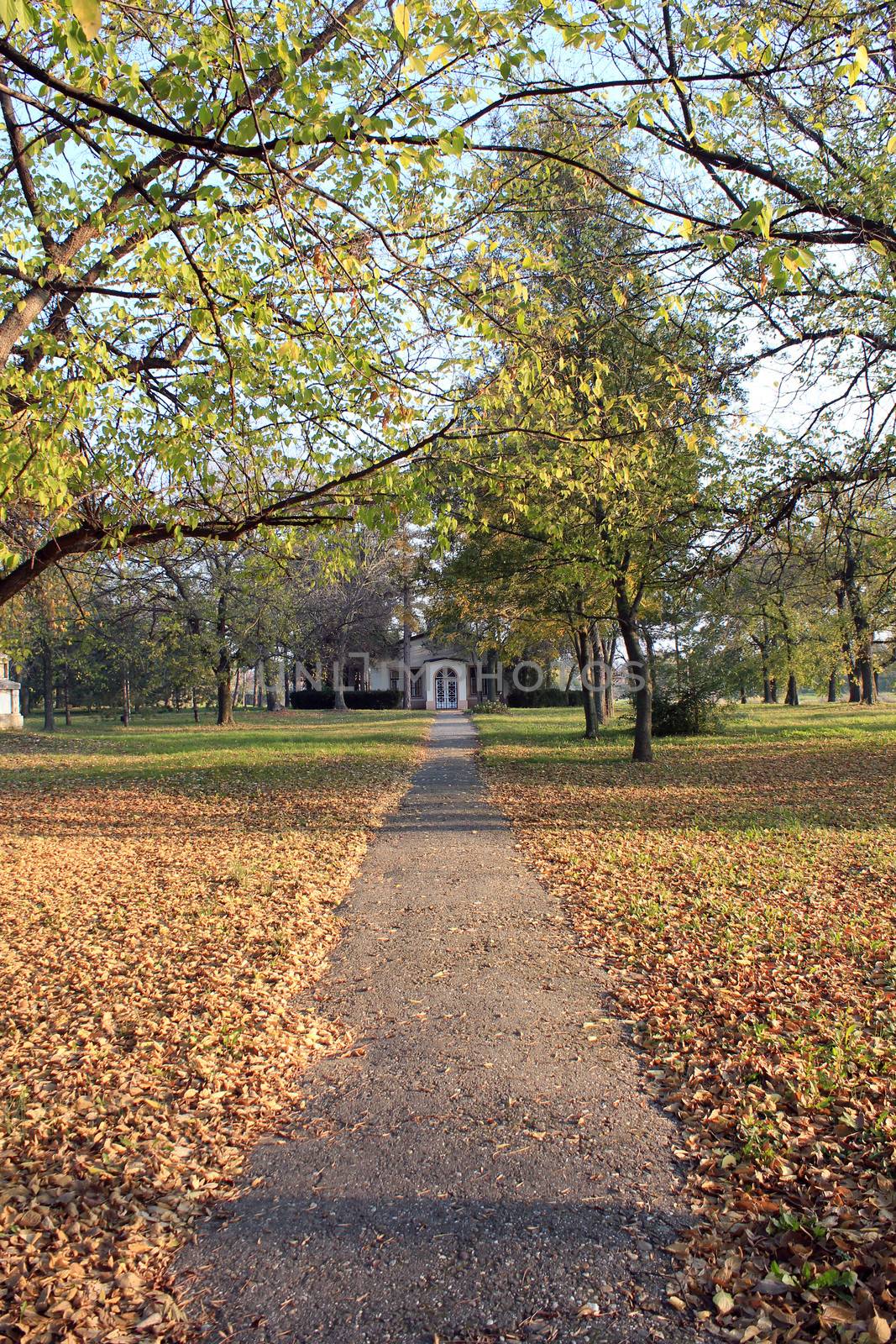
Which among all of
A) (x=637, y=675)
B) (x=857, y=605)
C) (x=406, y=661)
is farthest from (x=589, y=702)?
(x=406, y=661)

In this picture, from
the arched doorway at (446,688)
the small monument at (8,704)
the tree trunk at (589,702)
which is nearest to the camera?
the tree trunk at (589,702)

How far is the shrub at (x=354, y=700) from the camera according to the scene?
56.7 meters

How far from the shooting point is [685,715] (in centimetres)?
2553

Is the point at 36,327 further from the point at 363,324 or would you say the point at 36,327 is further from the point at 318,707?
the point at 318,707

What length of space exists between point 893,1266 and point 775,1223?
0.40 meters

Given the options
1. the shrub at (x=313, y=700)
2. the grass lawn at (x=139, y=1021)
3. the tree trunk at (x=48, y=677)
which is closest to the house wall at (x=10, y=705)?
the tree trunk at (x=48, y=677)

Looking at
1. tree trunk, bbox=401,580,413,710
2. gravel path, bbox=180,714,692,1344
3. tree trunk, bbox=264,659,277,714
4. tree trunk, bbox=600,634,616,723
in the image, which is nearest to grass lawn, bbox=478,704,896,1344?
gravel path, bbox=180,714,692,1344

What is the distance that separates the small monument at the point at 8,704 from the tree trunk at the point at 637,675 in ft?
111

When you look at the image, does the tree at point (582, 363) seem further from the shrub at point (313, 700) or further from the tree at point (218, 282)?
the shrub at point (313, 700)

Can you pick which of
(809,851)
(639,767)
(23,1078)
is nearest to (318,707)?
(639,767)

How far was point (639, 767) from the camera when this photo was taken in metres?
17.8

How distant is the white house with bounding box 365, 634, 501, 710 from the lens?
57.4 m

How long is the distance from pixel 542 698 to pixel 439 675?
25.2 ft

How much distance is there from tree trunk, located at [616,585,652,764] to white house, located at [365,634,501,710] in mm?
36368
